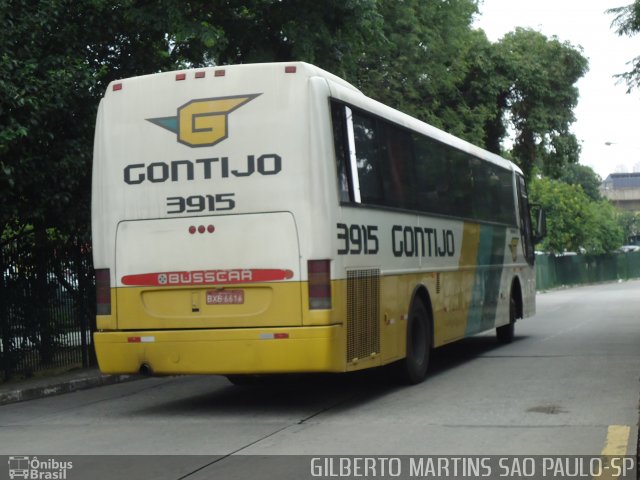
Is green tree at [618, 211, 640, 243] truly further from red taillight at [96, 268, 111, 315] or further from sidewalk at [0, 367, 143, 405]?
red taillight at [96, 268, 111, 315]

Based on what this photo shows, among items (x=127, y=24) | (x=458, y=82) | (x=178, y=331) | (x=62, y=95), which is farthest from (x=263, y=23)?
(x=458, y=82)

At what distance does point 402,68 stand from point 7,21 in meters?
15.8

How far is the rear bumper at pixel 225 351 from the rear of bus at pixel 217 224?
10mm

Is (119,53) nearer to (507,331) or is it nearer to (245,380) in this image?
(245,380)

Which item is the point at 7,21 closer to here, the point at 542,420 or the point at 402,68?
the point at 542,420

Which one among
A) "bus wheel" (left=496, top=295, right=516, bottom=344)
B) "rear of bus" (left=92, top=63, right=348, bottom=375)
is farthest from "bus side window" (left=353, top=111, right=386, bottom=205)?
"bus wheel" (left=496, top=295, right=516, bottom=344)

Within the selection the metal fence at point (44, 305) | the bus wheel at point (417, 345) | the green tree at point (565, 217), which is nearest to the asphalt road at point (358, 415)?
the bus wheel at point (417, 345)

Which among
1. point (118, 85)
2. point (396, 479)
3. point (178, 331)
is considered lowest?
point (396, 479)

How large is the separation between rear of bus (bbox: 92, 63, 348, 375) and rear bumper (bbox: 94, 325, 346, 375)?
0.01m

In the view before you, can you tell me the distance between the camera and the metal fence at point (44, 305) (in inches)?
562

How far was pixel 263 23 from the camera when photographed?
17.9 meters

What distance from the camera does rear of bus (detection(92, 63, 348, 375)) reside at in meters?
10.1

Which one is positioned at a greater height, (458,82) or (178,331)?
(458,82)

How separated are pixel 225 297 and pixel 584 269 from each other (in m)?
55.8
